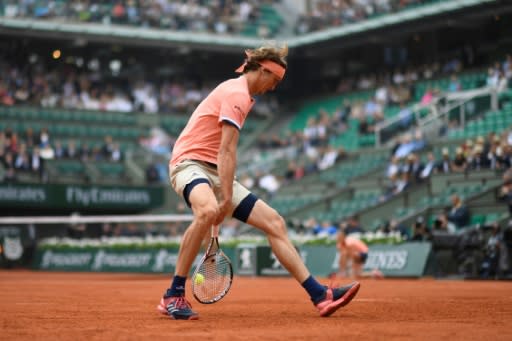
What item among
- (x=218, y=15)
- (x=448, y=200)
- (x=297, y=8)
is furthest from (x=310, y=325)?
(x=297, y=8)

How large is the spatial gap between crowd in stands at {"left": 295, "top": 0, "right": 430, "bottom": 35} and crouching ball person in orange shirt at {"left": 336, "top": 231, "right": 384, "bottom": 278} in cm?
1678

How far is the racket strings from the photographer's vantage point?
28.8ft

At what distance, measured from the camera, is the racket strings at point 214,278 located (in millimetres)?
8766

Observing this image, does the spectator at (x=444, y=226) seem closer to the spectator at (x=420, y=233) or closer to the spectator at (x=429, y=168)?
the spectator at (x=420, y=233)

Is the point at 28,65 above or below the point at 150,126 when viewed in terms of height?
above

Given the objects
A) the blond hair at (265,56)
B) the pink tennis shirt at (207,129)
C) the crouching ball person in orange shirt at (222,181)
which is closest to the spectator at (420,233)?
the crouching ball person in orange shirt at (222,181)

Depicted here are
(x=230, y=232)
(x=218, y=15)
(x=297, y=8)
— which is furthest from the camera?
(x=297, y=8)

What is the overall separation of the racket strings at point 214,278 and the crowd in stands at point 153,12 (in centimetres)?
3116

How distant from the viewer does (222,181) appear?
8.12 m

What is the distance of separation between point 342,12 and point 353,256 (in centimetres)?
2092

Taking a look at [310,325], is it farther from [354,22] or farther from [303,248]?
[354,22]

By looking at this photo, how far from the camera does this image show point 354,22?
39656 mm

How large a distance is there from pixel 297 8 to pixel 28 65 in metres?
13.3

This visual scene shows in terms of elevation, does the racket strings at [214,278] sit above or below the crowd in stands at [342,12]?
below
